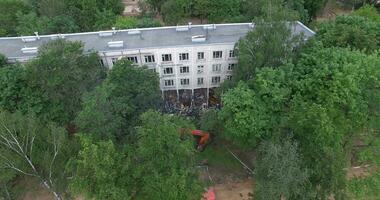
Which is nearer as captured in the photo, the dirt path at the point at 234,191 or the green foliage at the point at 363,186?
the green foliage at the point at 363,186

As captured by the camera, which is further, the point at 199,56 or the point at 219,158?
the point at 199,56

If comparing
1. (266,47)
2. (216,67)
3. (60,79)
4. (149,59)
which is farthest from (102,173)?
(216,67)

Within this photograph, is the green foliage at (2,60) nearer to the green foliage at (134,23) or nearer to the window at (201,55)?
the green foliage at (134,23)

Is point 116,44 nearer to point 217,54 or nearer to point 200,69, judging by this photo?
point 200,69

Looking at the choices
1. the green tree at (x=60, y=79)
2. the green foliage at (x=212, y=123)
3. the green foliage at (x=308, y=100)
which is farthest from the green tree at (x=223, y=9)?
the green tree at (x=60, y=79)

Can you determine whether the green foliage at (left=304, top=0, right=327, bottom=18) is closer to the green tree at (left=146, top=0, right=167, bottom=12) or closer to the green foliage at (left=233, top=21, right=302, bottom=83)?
the green tree at (left=146, top=0, right=167, bottom=12)

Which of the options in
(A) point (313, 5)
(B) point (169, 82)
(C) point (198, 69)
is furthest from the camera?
(A) point (313, 5)
